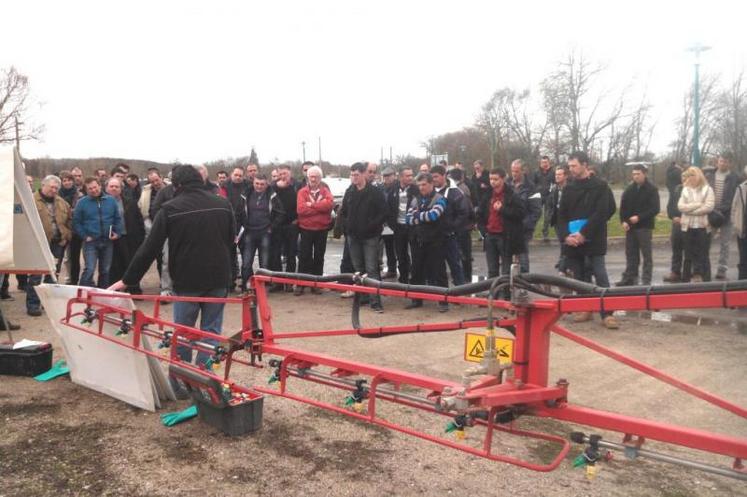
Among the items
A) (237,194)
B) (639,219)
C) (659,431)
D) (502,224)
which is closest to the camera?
(659,431)

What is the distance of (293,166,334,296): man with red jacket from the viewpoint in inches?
377

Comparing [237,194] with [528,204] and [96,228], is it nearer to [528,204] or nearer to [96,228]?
[96,228]

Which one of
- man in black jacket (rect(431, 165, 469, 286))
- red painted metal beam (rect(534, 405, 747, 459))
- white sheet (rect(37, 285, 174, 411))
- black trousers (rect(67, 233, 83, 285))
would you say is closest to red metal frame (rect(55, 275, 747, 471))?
red painted metal beam (rect(534, 405, 747, 459))

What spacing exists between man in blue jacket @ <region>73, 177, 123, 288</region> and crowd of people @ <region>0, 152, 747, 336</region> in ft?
0.05

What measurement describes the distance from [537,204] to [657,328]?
7.51 ft

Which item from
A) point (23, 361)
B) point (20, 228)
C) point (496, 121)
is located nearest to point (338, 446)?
point (23, 361)

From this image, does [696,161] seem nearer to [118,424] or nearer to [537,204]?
[537,204]

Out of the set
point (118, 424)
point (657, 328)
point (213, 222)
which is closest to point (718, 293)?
point (213, 222)

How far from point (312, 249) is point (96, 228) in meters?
3.12

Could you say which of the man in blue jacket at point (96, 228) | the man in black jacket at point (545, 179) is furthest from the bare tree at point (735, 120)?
the man in blue jacket at point (96, 228)

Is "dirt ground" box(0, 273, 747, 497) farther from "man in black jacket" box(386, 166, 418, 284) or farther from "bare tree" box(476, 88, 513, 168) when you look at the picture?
"bare tree" box(476, 88, 513, 168)

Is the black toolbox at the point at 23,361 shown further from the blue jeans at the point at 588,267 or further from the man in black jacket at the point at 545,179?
the man in black jacket at the point at 545,179

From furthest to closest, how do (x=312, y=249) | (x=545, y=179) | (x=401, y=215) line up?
(x=545, y=179), (x=312, y=249), (x=401, y=215)

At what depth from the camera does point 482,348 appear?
321cm
